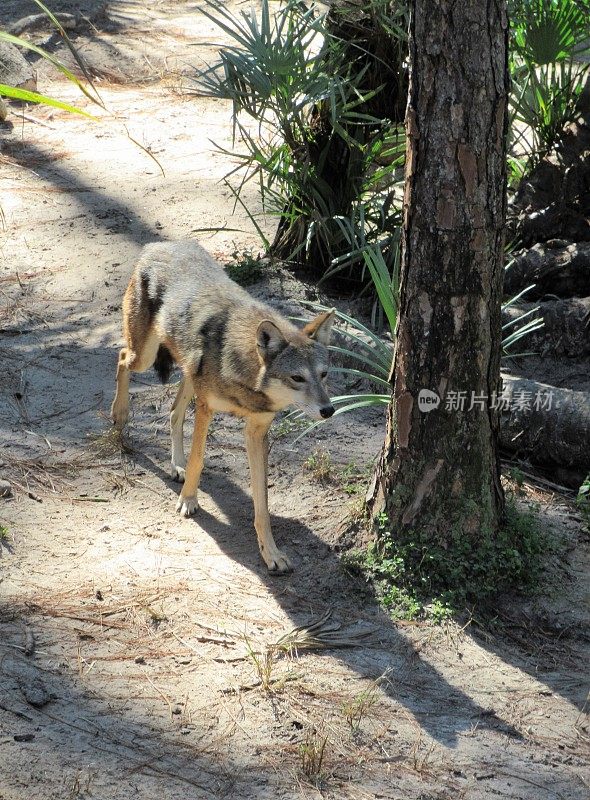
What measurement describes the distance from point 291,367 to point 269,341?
0.65 feet

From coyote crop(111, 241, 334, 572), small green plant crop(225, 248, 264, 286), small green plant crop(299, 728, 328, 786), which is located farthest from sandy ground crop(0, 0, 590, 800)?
small green plant crop(225, 248, 264, 286)

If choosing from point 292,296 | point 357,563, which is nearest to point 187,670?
point 357,563

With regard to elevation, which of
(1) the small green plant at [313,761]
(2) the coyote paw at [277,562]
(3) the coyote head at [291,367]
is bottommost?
(1) the small green plant at [313,761]

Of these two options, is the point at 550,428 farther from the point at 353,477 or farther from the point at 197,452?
the point at 197,452

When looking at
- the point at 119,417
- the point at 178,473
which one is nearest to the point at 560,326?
the point at 178,473


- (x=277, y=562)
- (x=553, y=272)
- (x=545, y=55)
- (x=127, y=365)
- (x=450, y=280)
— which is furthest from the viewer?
Answer: (x=553, y=272)

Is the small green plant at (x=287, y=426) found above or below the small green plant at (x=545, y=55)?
below

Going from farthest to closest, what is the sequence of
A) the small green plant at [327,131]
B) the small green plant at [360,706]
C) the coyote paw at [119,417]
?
the small green plant at [327,131], the coyote paw at [119,417], the small green plant at [360,706]

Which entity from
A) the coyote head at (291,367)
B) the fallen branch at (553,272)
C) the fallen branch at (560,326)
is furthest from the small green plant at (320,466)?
the fallen branch at (553,272)

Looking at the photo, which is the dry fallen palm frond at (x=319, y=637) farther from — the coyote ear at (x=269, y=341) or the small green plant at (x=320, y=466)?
the coyote ear at (x=269, y=341)

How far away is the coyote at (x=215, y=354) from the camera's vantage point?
17.4ft

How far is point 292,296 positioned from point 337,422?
180 cm

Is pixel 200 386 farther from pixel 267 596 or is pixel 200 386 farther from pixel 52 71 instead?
pixel 52 71

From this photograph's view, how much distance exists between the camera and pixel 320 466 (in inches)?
245
